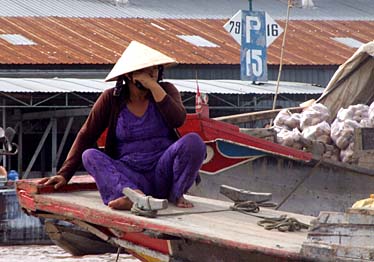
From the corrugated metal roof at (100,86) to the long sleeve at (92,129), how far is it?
11.0 m

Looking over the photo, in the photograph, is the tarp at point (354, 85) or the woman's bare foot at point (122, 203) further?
the tarp at point (354, 85)

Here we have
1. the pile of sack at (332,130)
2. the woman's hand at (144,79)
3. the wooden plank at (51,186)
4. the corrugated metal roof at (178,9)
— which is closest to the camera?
the woman's hand at (144,79)

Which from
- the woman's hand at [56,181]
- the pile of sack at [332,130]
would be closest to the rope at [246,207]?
the woman's hand at [56,181]

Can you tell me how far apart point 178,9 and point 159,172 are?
2171 centimetres

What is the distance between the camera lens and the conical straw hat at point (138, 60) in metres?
6.47

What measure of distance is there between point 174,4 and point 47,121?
7338 millimetres

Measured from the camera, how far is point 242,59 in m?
21.5

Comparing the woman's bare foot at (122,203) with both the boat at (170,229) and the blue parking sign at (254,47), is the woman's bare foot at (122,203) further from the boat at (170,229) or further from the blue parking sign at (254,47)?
the blue parking sign at (254,47)

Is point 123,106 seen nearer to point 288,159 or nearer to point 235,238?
point 235,238

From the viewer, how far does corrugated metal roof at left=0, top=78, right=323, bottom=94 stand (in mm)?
18281

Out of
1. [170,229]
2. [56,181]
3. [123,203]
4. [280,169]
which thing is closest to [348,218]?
[170,229]

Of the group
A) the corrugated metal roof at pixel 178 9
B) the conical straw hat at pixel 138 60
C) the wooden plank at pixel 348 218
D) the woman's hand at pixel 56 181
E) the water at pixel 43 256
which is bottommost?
the water at pixel 43 256

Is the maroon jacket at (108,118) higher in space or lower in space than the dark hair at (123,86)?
lower

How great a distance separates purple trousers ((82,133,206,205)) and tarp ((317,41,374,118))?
437cm
